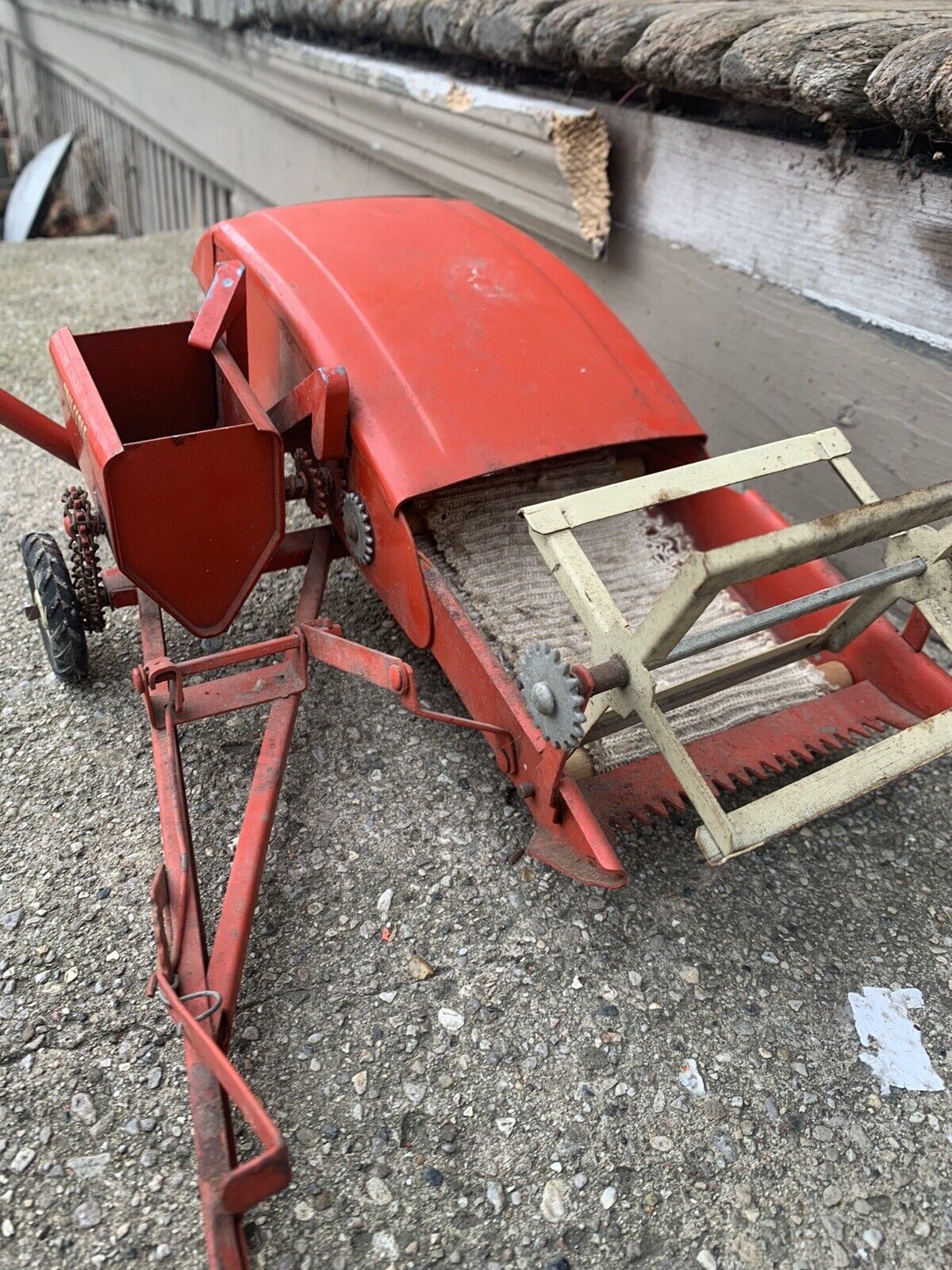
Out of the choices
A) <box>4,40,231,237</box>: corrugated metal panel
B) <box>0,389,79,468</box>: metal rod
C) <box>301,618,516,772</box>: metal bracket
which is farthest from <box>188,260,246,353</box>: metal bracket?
<box>4,40,231,237</box>: corrugated metal panel

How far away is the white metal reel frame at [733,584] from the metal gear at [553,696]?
12 centimetres

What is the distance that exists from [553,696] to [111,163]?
1195cm

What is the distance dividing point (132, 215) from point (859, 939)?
37.6 ft

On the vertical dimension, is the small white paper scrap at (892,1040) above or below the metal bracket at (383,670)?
below

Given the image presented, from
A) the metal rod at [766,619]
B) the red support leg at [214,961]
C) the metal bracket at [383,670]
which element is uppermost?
the metal rod at [766,619]

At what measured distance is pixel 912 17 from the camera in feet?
8.66

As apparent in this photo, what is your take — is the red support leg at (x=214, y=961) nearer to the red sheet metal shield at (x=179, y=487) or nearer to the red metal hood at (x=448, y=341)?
the red sheet metal shield at (x=179, y=487)

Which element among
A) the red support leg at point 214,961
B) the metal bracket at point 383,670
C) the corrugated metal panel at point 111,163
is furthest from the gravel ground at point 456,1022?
the corrugated metal panel at point 111,163

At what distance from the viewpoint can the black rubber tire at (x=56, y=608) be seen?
102 inches

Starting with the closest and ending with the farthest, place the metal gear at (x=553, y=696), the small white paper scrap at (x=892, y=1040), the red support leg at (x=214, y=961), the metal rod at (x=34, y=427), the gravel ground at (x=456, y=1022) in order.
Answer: the red support leg at (x=214, y=961) → the gravel ground at (x=456, y=1022) → the metal gear at (x=553, y=696) → the small white paper scrap at (x=892, y=1040) → the metal rod at (x=34, y=427)

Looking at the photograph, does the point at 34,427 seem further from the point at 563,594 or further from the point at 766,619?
the point at 766,619

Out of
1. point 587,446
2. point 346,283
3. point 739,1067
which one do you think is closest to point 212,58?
point 346,283

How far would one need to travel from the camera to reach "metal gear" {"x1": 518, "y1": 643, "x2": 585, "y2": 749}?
72.1 inches

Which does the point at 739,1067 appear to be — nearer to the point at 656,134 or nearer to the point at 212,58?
the point at 656,134
